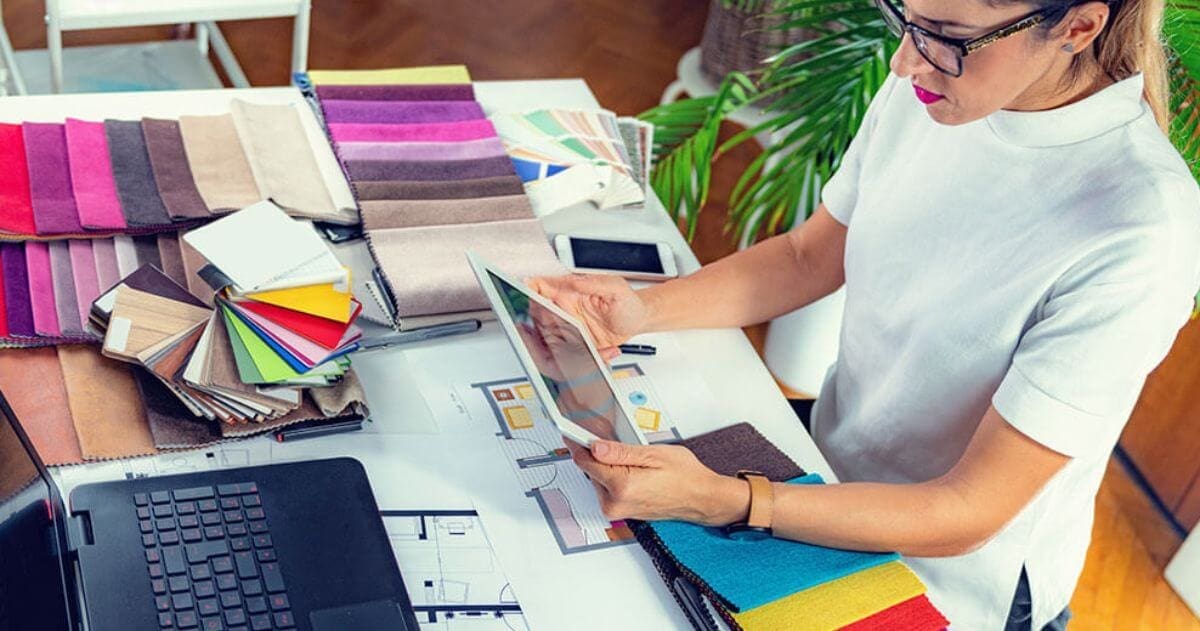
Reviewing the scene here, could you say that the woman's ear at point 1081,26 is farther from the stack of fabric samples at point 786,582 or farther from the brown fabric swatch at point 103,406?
the brown fabric swatch at point 103,406

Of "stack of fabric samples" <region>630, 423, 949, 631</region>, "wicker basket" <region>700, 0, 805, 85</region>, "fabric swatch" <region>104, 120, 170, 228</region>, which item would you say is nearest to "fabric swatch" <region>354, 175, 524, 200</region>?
"fabric swatch" <region>104, 120, 170, 228</region>

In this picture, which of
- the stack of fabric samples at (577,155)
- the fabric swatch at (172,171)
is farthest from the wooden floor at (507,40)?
the fabric swatch at (172,171)

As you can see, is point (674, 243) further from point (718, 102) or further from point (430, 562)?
point (430, 562)

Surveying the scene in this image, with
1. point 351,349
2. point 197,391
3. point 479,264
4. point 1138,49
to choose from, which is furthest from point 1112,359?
point 197,391

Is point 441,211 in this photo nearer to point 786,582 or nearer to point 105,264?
point 105,264

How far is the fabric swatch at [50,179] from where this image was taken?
1560 mm

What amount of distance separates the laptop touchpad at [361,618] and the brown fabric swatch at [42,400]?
1.04ft

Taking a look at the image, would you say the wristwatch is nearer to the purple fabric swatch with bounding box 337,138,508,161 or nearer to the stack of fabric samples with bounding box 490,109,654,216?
the stack of fabric samples with bounding box 490,109,654,216

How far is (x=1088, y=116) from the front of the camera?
1366 millimetres

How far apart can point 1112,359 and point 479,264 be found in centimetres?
65

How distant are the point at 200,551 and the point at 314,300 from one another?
1.07 ft

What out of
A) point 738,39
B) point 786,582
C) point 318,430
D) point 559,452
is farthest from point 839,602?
point 738,39

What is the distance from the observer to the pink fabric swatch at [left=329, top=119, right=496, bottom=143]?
1827 millimetres

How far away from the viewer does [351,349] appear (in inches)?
58.2
